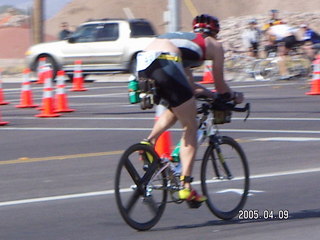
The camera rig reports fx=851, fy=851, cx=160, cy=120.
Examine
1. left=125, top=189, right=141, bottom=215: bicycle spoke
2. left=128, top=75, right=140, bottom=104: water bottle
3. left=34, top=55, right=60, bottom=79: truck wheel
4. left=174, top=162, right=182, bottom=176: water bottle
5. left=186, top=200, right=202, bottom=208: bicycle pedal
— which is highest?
left=128, top=75, right=140, bottom=104: water bottle

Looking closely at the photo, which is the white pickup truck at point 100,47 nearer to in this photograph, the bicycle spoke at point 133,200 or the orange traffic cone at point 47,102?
the orange traffic cone at point 47,102

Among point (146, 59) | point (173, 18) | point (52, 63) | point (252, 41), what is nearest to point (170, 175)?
point (146, 59)

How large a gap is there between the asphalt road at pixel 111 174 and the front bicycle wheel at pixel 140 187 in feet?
0.46

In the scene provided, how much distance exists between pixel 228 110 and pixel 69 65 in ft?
66.7

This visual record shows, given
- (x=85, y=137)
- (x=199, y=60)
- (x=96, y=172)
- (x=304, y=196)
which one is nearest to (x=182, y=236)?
(x=199, y=60)

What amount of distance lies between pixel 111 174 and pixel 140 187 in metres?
3.16

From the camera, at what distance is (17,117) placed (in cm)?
1766

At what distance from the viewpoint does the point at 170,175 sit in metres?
7.36

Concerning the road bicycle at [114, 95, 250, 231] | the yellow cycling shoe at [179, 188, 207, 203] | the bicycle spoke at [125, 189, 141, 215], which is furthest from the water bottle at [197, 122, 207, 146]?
the bicycle spoke at [125, 189, 141, 215]

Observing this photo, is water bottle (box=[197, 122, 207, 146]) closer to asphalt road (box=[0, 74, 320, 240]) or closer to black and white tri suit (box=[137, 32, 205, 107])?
black and white tri suit (box=[137, 32, 205, 107])

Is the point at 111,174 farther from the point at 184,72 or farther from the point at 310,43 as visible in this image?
the point at 310,43

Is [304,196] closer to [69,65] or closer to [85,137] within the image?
[85,137]

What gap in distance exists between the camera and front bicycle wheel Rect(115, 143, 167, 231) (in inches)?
281

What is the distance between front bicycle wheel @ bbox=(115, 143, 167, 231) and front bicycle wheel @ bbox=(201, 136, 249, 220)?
500 mm
